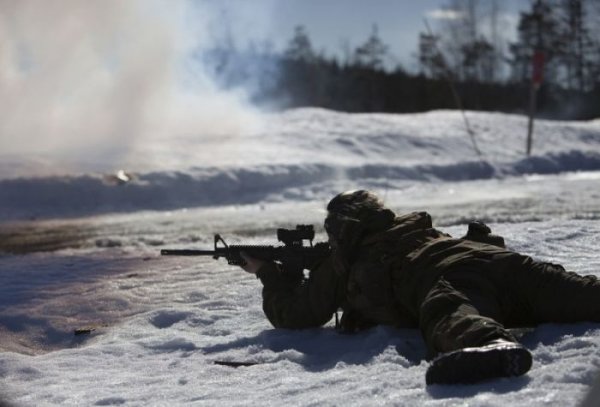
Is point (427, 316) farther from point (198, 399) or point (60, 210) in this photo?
point (60, 210)

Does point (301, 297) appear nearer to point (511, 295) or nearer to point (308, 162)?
point (511, 295)

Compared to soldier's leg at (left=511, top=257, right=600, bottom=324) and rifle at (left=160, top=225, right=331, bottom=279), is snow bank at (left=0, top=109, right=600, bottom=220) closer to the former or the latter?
rifle at (left=160, top=225, right=331, bottom=279)

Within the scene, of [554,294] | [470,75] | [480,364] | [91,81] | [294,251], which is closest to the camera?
[480,364]

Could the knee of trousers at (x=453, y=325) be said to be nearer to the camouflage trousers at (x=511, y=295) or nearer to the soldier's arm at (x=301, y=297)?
the camouflage trousers at (x=511, y=295)

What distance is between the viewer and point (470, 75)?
52812mm

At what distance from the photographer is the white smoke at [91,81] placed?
16188 millimetres

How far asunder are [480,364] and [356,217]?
4.42ft

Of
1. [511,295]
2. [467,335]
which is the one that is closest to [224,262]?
[511,295]

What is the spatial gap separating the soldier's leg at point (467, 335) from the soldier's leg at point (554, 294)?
0.15 meters

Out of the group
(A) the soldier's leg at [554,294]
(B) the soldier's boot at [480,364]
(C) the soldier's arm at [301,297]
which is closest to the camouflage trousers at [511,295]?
(A) the soldier's leg at [554,294]

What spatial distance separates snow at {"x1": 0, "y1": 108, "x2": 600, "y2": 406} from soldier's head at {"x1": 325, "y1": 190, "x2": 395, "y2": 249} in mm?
454

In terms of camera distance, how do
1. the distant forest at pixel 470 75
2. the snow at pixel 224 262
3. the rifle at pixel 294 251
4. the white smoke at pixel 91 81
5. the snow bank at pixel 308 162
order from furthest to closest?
1. the distant forest at pixel 470 75
2. the white smoke at pixel 91 81
3. the snow bank at pixel 308 162
4. the rifle at pixel 294 251
5. the snow at pixel 224 262

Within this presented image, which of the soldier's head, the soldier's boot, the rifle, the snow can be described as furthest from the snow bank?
the soldier's boot

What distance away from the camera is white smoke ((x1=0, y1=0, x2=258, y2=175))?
16.2 metres
